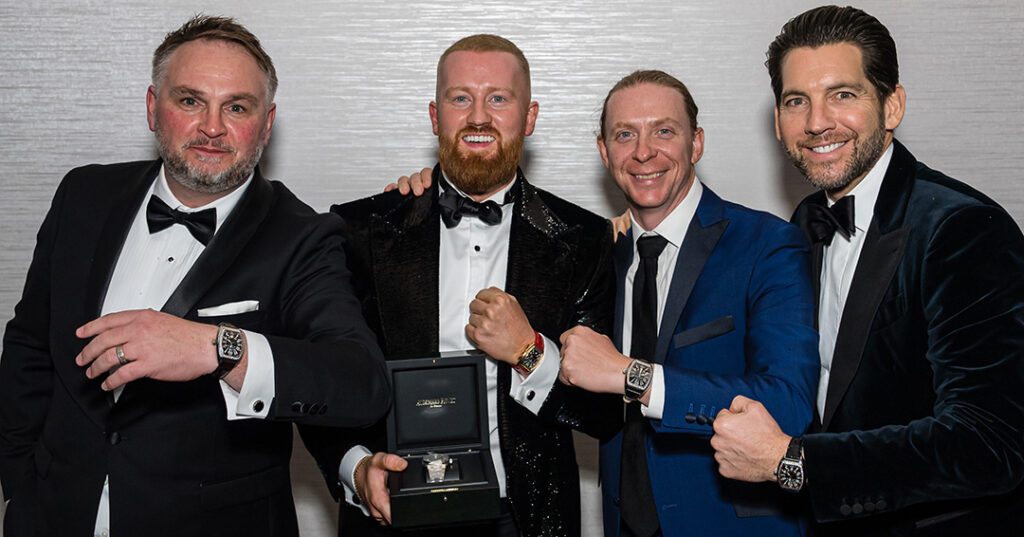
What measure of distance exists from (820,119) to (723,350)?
0.68 m

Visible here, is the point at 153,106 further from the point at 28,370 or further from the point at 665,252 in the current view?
the point at 665,252

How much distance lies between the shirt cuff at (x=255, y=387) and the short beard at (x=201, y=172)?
0.64m

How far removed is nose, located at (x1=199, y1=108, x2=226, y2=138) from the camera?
2.28 m

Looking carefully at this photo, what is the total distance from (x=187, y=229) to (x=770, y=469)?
1.68 metres

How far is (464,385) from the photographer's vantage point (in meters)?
2.28

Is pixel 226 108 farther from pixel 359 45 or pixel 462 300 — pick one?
pixel 359 45

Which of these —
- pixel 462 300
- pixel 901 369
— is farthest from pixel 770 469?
pixel 462 300

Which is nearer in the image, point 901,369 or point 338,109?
point 901,369

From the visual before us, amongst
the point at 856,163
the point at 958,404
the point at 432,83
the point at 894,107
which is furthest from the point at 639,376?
the point at 432,83

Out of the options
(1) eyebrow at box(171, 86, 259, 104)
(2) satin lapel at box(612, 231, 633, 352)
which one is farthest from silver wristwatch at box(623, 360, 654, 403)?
(1) eyebrow at box(171, 86, 259, 104)

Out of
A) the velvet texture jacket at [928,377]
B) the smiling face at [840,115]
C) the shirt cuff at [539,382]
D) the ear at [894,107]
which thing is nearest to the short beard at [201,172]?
the shirt cuff at [539,382]

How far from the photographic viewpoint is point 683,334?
2.30 metres

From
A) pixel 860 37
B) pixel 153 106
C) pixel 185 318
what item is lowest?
pixel 185 318

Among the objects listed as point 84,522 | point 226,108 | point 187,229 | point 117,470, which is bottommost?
point 84,522
